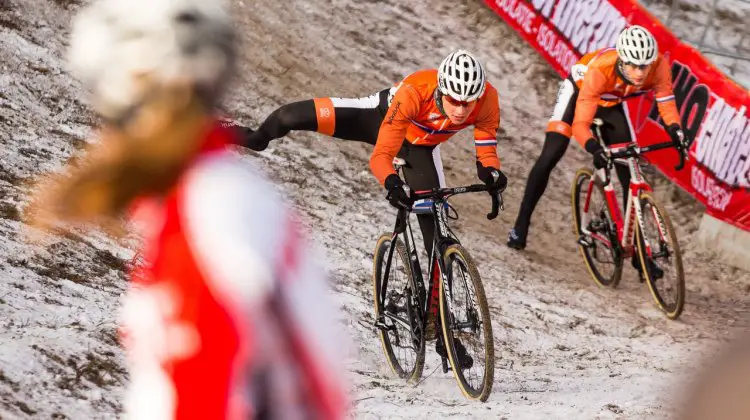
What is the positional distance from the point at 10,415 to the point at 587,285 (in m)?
6.30

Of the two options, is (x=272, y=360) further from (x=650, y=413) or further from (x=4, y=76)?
(x=4, y=76)

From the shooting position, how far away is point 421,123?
21.6 ft

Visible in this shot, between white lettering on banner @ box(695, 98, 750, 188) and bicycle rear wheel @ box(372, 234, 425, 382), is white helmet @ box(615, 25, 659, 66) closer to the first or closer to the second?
white lettering on banner @ box(695, 98, 750, 188)

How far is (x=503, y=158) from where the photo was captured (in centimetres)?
1209

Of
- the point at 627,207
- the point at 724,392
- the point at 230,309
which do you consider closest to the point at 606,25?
the point at 627,207

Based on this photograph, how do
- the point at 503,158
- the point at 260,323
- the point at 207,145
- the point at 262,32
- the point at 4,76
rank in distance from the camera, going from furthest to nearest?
the point at 262,32, the point at 503,158, the point at 4,76, the point at 207,145, the point at 260,323

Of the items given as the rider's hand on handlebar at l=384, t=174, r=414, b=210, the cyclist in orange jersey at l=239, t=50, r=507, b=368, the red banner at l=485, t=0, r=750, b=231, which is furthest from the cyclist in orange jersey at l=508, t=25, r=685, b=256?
the rider's hand on handlebar at l=384, t=174, r=414, b=210

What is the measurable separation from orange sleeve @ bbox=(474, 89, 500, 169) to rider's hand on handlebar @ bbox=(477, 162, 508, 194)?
281 millimetres

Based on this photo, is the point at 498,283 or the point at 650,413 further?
the point at 498,283

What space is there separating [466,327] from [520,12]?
28.4 feet

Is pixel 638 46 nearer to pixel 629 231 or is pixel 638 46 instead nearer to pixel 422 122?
pixel 629 231

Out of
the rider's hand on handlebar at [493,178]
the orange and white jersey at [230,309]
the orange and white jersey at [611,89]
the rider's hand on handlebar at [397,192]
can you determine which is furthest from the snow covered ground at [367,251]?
the orange and white jersey at [230,309]

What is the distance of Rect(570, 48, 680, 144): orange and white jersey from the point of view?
8.45 m

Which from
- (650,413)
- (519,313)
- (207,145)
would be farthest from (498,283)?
(207,145)
